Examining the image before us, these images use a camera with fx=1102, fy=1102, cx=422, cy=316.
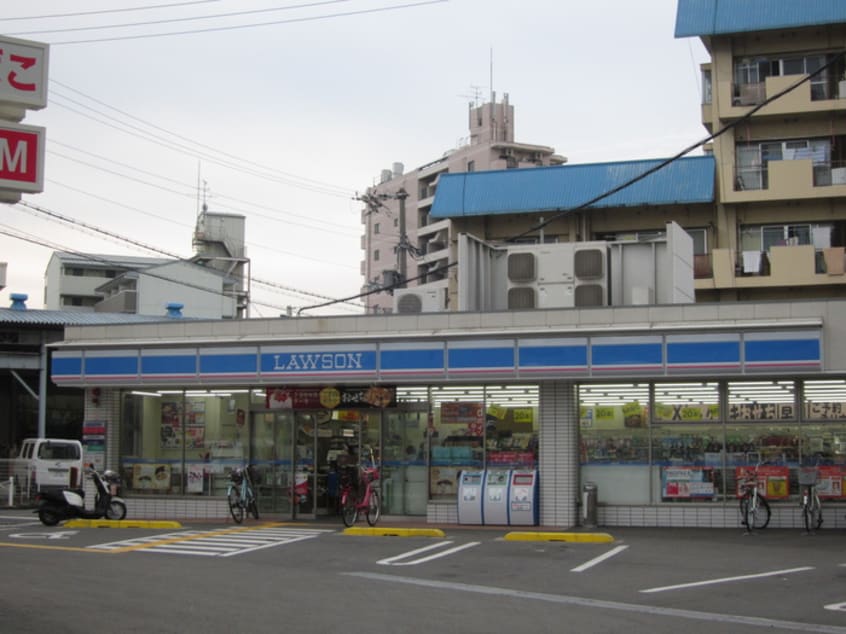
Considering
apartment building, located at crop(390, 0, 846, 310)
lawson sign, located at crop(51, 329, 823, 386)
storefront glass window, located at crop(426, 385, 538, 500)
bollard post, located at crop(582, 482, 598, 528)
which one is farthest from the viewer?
apartment building, located at crop(390, 0, 846, 310)

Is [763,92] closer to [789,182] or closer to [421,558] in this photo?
[789,182]

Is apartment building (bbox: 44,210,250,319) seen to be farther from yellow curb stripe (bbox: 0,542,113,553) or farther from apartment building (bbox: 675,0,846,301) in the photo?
yellow curb stripe (bbox: 0,542,113,553)

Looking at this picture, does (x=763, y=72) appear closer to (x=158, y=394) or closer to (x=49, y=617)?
(x=158, y=394)

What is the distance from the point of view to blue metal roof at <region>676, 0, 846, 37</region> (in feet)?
128

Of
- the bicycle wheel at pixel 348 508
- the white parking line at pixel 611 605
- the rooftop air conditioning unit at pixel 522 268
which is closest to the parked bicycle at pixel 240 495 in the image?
the bicycle wheel at pixel 348 508

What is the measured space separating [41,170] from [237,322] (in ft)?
44.3

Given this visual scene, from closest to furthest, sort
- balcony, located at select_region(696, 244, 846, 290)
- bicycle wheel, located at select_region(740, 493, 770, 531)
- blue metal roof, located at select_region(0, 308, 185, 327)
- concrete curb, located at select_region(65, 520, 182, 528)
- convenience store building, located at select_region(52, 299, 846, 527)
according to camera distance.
Answer: bicycle wheel, located at select_region(740, 493, 770, 531) < convenience store building, located at select_region(52, 299, 846, 527) < concrete curb, located at select_region(65, 520, 182, 528) < balcony, located at select_region(696, 244, 846, 290) < blue metal roof, located at select_region(0, 308, 185, 327)

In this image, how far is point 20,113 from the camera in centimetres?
1190

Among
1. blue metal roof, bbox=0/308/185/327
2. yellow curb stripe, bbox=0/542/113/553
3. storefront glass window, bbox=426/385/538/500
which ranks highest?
blue metal roof, bbox=0/308/185/327

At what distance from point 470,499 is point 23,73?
46.1ft

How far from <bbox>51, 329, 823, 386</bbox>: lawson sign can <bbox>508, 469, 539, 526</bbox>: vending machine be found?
7.29 feet

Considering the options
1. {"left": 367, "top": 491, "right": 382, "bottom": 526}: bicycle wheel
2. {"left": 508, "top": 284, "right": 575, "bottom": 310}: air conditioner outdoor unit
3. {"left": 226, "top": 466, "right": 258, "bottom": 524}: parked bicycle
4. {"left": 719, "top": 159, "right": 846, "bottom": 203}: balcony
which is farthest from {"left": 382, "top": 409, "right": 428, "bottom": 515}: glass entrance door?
{"left": 719, "top": 159, "right": 846, "bottom": 203}: balcony

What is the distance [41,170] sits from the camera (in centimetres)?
1139

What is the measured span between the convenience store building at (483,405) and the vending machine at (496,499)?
0.53 metres
